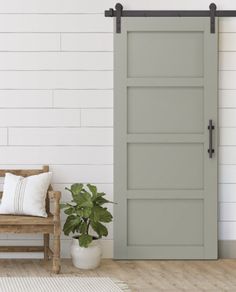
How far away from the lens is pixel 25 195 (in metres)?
5.09

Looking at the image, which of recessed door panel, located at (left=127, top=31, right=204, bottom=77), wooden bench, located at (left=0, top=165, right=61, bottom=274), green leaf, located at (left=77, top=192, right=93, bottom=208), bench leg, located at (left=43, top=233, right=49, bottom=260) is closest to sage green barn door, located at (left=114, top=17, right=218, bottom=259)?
recessed door panel, located at (left=127, top=31, right=204, bottom=77)

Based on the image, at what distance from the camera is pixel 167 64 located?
5.45 metres

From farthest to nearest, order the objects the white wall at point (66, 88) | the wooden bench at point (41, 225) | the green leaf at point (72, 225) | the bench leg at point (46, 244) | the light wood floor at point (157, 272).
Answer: the white wall at point (66, 88), the bench leg at point (46, 244), the green leaf at point (72, 225), the wooden bench at point (41, 225), the light wood floor at point (157, 272)

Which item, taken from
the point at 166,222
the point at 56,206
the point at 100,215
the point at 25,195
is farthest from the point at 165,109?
the point at 25,195

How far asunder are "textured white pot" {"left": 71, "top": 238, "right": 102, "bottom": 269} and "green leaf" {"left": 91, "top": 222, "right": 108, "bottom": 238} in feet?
0.36

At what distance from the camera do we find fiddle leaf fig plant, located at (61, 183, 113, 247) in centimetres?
505

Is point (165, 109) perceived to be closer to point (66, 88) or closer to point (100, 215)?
point (66, 88)

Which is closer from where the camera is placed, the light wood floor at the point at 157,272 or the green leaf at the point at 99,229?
the light wood floor at the point at 157,272

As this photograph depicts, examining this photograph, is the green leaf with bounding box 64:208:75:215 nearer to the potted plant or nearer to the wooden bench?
the potted plant

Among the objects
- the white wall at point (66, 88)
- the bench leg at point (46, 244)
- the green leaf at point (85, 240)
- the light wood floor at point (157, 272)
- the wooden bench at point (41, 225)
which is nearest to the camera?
the light wood floor at point (157, 272)

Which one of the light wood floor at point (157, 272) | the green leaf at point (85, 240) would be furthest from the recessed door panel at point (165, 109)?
the light wood floor at point (157, 272)

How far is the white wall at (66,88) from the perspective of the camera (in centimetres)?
545

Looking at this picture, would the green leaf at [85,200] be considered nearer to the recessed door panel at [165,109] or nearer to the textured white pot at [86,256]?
the textured white pot at [86,256]

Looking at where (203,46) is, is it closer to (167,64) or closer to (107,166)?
(167,64)
